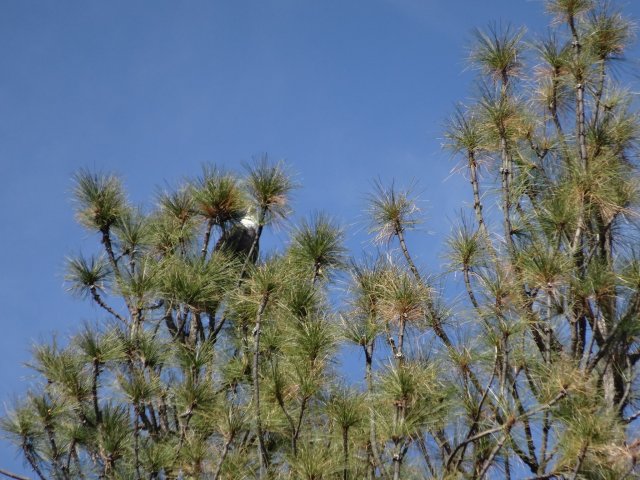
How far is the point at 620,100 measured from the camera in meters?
5.33

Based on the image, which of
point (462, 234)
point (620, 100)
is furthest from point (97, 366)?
point (620, 100)

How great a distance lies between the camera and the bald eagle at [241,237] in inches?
232

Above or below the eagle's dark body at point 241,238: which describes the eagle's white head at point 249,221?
above

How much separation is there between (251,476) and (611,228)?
72.7 inches

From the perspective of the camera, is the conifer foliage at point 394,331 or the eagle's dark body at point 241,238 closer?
the conifer foliage at point 394,331

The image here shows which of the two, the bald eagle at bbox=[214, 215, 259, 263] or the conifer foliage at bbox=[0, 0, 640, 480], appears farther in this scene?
the bald eagle at bbox=[214, 215, 259, 263]

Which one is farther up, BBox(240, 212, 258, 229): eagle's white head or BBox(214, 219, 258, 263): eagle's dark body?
BBox(240, 212, 258, 229): eagle's white head

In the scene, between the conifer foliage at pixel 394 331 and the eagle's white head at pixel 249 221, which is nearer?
the conifer foliage at pixel 394 331

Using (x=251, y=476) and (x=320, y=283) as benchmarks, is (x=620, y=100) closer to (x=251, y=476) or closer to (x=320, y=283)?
(x=320, y=283)

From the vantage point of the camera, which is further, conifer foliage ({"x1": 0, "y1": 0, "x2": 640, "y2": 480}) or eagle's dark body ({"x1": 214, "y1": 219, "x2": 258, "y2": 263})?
eagle's dark body ({"x1": 214, "y1": 219, "x2": 258, "y2": 263})

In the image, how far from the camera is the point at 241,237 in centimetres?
591

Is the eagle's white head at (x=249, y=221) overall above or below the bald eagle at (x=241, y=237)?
above

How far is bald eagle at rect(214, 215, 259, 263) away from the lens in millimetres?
5883

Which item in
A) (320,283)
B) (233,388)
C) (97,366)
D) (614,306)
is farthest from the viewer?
(320,283)
